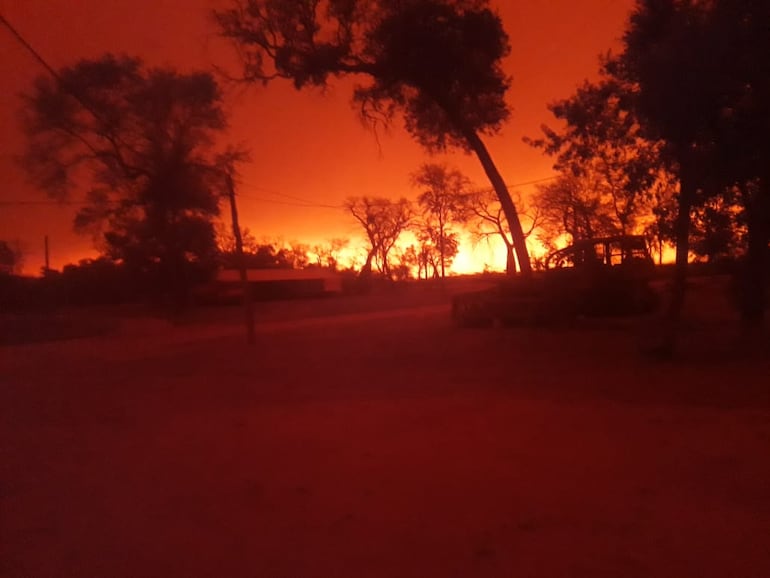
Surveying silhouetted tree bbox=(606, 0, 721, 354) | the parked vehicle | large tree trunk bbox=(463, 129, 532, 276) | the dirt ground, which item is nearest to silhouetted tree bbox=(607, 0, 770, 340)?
silhouetted tree bbox=(606, 0, 721, 354)

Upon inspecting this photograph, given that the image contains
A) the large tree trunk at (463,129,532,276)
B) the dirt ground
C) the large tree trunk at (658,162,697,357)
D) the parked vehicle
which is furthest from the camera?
the large tree trunk at (463,129,532,276)

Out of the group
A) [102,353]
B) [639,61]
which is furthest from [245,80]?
[639,61]

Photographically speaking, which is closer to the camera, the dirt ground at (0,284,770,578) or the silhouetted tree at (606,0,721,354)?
the dirt ground at (0,284,770,578)

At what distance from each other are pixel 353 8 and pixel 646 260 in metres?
12.4

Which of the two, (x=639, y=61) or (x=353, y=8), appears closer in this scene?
(x=639, y=61)

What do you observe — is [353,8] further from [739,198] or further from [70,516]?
[70,516]

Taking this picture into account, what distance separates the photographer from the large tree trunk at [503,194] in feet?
76.0

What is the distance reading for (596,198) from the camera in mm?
44656

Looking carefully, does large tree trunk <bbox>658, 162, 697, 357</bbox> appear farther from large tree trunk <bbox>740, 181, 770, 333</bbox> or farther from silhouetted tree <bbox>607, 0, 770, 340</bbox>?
large tree trunk <bbox>740, 181, 770, 333</bbox>

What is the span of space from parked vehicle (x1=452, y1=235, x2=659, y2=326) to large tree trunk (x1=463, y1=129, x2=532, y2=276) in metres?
0.75

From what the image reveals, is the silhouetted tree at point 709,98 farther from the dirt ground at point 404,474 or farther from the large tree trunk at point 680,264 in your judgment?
the dirt ground at point 404,474

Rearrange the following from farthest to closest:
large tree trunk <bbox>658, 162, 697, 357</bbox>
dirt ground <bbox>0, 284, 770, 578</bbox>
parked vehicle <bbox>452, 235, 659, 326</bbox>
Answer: parked vehicle <bbox>452, 235, 659, 326</bbox> < large tree trunk <bbox>658, 162, 697, 357</bbox> < dirt ground <bbox>0, 284, 770, 578</bbox>

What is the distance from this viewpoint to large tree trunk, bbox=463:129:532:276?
23.2 m

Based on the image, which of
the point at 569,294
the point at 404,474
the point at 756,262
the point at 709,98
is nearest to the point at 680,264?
the point at 756,262
